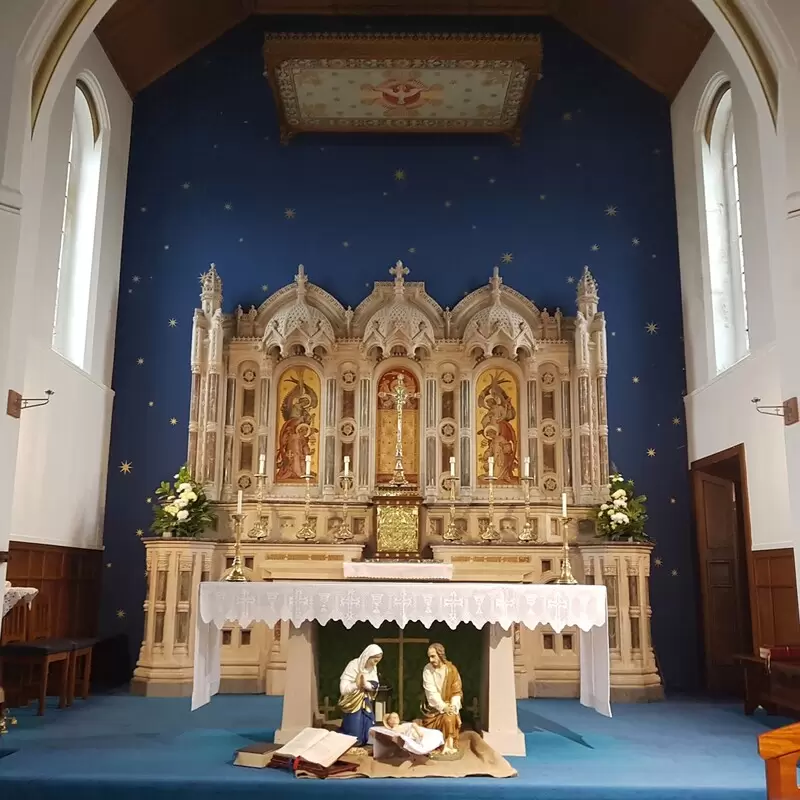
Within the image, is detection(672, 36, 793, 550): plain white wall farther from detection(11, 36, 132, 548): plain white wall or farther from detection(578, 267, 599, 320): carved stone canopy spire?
detection(11, 36, 132, 548): plain white wall

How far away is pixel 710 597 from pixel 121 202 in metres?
8.32

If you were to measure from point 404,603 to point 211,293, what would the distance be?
5317 mm

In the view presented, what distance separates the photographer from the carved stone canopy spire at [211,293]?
32.4 feet

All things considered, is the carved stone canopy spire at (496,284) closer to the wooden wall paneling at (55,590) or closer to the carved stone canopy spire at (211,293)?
the carved stone canopy spire at (211,293)

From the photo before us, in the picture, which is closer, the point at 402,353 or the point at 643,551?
the point at 643,551

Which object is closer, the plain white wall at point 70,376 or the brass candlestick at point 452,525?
the plain white wall at point 70,376

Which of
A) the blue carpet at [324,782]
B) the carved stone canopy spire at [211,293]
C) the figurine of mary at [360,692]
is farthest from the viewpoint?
the carved stone canopy spire at [211,293]

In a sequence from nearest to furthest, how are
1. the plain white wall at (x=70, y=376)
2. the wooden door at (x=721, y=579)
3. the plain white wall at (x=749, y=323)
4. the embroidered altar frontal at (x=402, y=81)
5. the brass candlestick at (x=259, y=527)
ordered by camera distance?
the plain white wall at (x=749, y=323) → the plain white wall at (x=70, y=376) → the brass candlestick at (x=259, y=527) → the embroidered altar frontal at (x=402, y=81) → the wooden door at (x=721, y=579)

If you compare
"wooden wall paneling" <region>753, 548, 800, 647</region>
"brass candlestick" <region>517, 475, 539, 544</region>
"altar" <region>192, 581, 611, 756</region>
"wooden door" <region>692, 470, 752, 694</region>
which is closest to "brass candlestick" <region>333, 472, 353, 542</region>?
"brass candlestick" <region>517, 475, 539, 544</region>

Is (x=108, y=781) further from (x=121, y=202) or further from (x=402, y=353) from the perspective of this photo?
(x=121, y=202)

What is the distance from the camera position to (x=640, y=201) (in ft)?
35.6

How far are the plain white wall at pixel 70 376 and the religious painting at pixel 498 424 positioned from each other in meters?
4.34

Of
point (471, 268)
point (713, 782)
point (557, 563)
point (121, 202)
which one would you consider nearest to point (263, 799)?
point (713, 782)

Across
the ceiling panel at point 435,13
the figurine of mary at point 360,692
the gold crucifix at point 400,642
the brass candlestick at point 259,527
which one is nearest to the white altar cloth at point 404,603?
the figurine of mary at point 360,692
